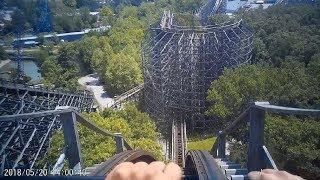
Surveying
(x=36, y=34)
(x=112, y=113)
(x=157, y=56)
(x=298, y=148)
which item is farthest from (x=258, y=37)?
(x=36, y=34)

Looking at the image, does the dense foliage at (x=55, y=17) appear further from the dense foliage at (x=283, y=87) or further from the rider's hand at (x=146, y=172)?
the rider's hand at (x=146, y=172)

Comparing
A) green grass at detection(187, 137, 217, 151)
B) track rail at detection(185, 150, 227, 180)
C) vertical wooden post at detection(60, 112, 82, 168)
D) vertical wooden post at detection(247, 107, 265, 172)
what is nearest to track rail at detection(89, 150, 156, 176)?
vertical wooden post at detection(60, 112, 82, 168)

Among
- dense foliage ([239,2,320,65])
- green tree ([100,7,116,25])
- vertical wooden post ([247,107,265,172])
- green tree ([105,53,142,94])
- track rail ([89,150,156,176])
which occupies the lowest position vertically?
green tree ([105,53,142,94])

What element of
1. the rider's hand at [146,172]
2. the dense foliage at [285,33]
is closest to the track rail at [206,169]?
the rider's hand at [146,172]

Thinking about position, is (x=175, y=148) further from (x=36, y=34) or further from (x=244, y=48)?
(x=36, y=34)

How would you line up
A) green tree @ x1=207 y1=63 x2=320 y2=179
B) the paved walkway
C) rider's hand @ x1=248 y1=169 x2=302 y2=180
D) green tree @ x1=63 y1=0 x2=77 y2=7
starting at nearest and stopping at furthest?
rider's hand @ x1=248 y1=169 x2=302 y2=180 < green tree @ x1=207 y1=63 x2=320 y2=179 < the paved walkway < green tree @ x1=63 y1=0 x2=77 y2=7

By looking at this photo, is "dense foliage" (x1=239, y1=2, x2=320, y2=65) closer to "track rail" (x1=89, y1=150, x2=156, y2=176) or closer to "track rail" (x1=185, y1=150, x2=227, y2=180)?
"track rail" (x1=89, y1=150, x2=156, y2=176)
